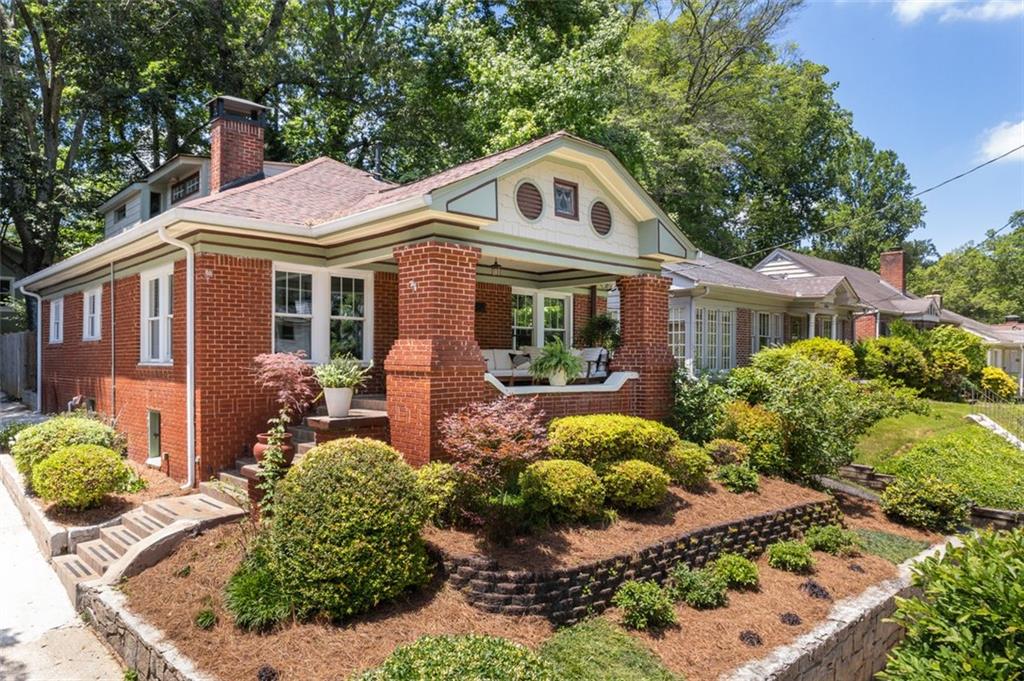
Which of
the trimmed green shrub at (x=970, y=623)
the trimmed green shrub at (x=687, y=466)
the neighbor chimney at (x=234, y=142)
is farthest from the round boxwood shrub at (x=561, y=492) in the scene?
the neighbor chimney at (x=234, y=142)

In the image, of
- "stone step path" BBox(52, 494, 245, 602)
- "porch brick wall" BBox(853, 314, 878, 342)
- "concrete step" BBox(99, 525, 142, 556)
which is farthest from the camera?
"porch brick wall" BBox(853, 314, 878, 342)

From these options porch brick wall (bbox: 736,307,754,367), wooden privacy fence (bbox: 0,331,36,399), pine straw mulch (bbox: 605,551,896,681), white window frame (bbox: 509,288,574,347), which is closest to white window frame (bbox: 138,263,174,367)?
white window frame (bbox: 509,288,574,347)

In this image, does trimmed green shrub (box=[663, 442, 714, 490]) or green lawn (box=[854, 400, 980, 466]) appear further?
green lawn (box=[854, 400, 980, 466])

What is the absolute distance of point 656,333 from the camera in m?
11.3

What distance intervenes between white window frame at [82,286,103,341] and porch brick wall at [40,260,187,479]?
0.16 meters

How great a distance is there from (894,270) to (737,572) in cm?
3653

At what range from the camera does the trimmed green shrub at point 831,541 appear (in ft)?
27.7

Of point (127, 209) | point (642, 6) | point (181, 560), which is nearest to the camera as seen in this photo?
point (181, 560)

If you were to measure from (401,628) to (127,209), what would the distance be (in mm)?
15880

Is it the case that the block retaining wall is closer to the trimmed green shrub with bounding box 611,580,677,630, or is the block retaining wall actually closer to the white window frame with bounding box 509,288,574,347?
the trimmed green shrub with bounding box 611,580,677,630

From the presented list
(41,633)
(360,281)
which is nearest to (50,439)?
(41,633)

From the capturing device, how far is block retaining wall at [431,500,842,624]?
573cm

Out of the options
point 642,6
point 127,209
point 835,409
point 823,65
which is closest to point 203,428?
point 835,409

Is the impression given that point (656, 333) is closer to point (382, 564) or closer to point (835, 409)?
point (835, 409)
